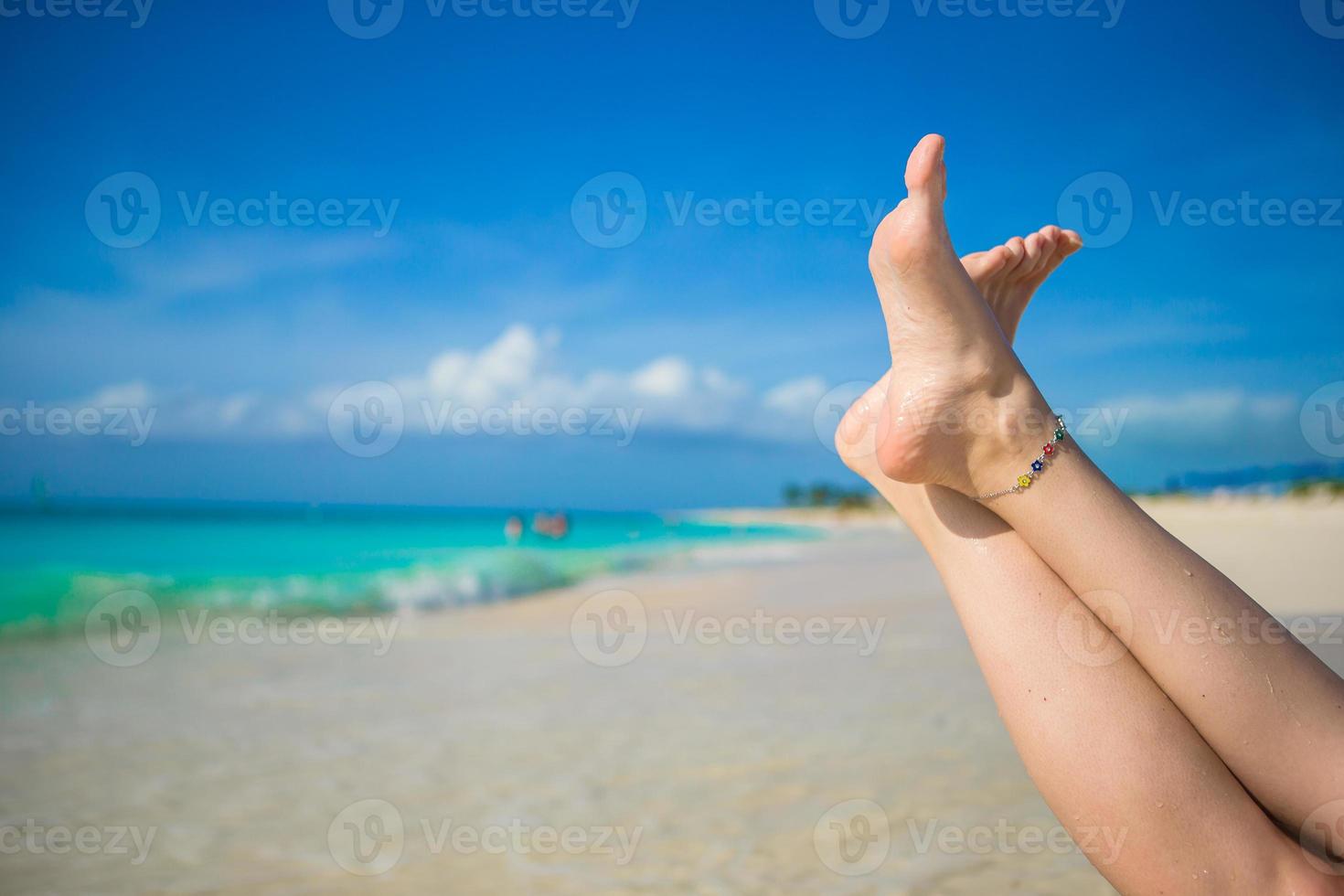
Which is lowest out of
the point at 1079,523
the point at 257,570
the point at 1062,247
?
the point at 1079,523

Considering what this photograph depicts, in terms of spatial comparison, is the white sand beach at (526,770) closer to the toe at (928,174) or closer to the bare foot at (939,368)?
the bare foot at (939,368)

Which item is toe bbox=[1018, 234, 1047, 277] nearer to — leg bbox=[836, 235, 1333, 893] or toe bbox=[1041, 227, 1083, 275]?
toe bbox=[1041, 227, 1083, 275]

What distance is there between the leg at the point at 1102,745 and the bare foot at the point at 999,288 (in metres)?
0.30

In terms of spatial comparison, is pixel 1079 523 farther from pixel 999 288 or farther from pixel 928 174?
pixel 999 288

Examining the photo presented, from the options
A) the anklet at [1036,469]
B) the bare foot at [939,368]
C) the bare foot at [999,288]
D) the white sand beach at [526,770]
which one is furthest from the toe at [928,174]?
the white sand beach at [526,770]

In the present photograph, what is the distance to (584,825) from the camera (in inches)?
101

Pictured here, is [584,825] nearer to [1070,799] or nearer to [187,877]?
[187,877]

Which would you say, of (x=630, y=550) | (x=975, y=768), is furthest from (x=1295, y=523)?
(x=975, y=768)

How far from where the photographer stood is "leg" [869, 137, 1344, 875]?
1.15 metres

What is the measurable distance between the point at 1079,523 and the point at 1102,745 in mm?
306

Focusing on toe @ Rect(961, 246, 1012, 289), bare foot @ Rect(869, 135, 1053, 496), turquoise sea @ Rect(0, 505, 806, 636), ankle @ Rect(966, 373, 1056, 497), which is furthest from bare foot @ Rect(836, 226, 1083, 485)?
turquoise sea @ Rect(0, 505, 806, 636)

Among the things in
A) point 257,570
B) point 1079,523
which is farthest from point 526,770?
point 257,570

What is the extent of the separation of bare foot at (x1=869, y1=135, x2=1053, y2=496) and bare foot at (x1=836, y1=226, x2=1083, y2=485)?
15 centimetres

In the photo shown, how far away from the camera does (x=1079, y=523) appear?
4.03 ft
